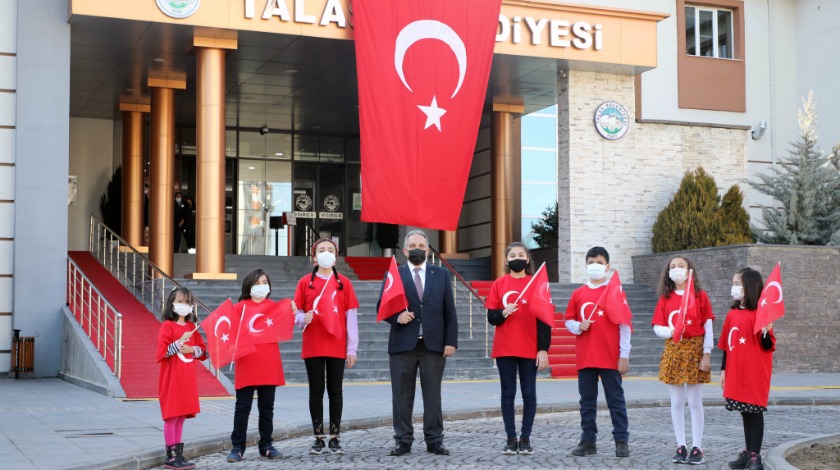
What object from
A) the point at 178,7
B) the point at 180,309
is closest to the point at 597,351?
the point at 180,309

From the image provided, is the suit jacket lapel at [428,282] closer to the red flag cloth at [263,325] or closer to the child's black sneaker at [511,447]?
the red flag cloth at [263,325]

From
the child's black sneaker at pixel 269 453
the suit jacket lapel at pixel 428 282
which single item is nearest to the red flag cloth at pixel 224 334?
the child's black sneaker at pixel 269 453

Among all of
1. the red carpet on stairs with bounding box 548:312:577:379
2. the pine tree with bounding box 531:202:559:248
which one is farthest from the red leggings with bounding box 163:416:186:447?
the pine tree with bounding box 531:202:559:248

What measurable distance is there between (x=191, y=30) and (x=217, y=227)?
376 centimetres

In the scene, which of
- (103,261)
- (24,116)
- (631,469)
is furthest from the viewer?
(103,261)

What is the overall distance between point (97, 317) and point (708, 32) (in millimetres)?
17222

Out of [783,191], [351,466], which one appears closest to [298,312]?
[351,466]

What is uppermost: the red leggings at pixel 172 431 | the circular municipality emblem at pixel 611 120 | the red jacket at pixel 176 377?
the circular municipality emblem at pixel 611 120

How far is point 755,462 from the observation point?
8414mm

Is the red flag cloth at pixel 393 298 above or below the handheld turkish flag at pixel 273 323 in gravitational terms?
above

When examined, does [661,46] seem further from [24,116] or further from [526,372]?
[526,372]

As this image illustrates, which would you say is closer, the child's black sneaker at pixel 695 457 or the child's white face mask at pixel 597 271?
the child's black sneaker at pixel 695 457

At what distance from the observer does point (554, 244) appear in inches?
1140

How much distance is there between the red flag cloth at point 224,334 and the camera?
9.27m
